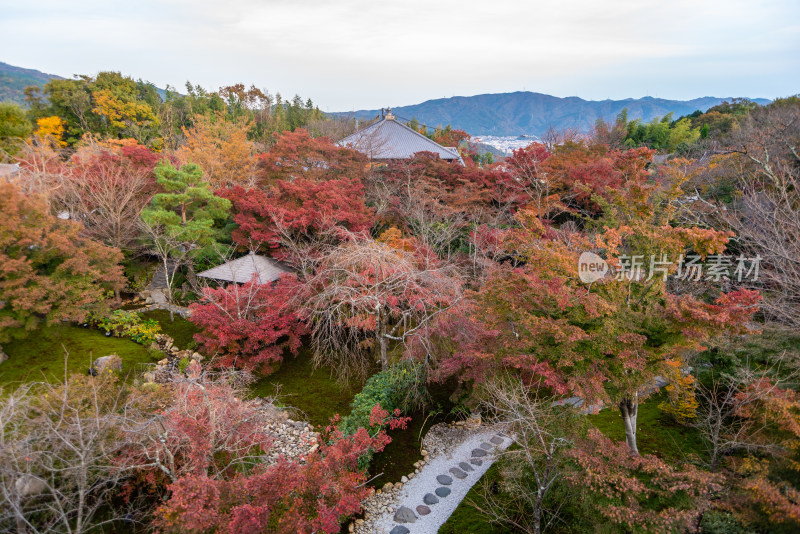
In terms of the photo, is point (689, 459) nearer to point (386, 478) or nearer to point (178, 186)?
point (386, 478)

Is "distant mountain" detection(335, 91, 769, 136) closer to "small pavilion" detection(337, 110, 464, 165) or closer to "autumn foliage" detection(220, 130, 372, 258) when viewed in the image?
"small pavilion" detection(337, 110, 464, 165)

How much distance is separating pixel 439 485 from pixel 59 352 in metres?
10.1

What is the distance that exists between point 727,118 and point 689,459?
116 feet

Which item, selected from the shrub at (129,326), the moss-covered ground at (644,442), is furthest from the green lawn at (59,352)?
the moss-covered ground at (644,442)

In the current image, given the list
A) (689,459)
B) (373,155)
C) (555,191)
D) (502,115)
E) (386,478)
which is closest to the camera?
(689,459)

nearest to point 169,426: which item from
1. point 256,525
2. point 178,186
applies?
point 256,525

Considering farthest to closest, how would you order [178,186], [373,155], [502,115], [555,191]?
[502,115]
[373,155]
[555,191]
[178,186]

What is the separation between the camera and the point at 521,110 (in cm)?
13300

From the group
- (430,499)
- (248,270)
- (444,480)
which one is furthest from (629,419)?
(248,270)

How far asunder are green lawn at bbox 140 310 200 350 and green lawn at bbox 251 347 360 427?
111 inches

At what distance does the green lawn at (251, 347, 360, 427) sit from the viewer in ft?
28.0

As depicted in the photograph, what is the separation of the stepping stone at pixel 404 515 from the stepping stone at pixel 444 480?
84 cm

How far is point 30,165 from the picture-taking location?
13.0 meters

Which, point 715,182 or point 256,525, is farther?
point 715,182
